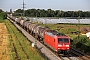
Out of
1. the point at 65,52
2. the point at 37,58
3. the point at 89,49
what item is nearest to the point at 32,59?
the point at 37,58

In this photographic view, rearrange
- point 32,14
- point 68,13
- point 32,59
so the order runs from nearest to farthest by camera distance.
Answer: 1. point 32,59
2. point 68,13
3. point 32,14

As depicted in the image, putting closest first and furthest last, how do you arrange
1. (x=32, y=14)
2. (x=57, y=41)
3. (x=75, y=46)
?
(x=57, y=41) → (x=75, y=46) → (x=32, y=14)

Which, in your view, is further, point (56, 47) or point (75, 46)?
point (75, 46)

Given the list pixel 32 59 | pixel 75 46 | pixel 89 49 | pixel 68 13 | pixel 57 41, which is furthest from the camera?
pixel 68 13

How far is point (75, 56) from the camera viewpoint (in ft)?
95.4

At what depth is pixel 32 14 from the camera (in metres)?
196

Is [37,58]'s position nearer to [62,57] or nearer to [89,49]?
[62,57]

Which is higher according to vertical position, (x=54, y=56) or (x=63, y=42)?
(x=63, y=42)

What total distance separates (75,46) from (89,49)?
16.9ft

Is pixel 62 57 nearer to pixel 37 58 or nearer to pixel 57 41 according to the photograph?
pixel 57 41

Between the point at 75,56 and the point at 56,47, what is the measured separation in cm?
320

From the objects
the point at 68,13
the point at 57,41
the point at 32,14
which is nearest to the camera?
the point at 57,41

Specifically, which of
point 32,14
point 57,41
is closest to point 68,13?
point 32,14

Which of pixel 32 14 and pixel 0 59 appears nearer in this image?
pixel 0 59
